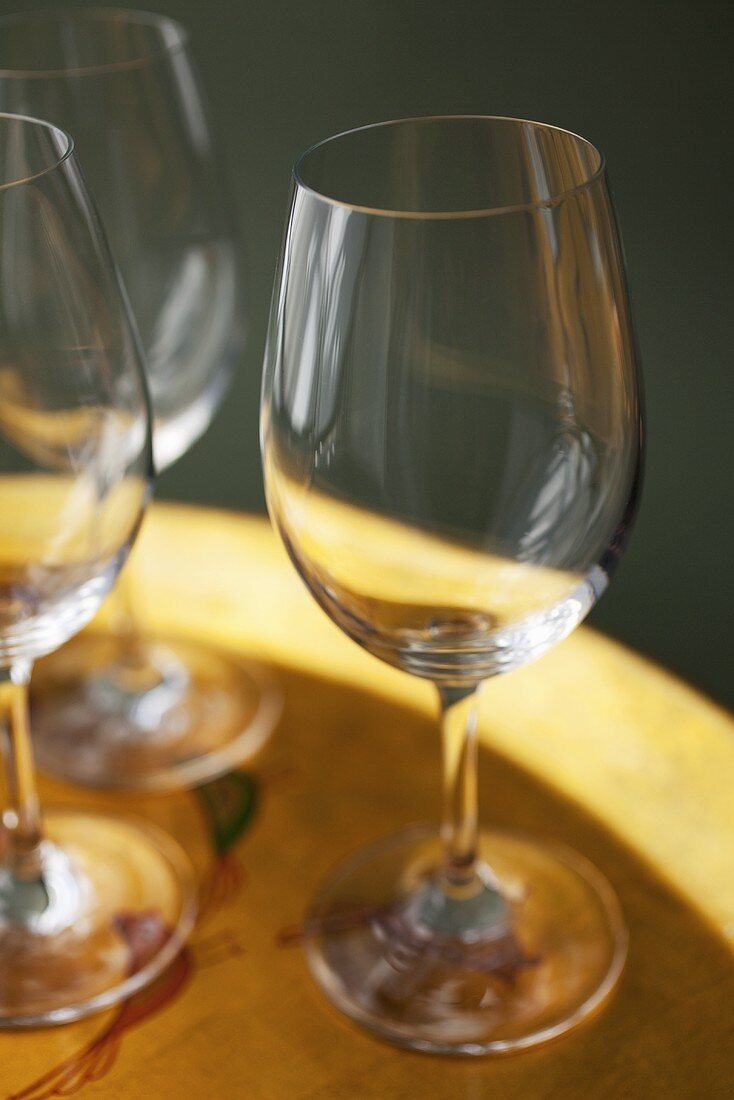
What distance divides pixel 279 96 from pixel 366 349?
26.7 inches

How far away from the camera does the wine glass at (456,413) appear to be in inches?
12.8

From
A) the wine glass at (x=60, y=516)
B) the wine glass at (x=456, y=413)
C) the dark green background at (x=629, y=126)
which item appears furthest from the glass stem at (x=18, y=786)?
the dark green background at (x=629, y=126)

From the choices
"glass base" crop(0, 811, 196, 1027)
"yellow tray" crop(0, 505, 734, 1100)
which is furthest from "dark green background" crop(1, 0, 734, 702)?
"glass base" crop(0, 811, 196, 1027)

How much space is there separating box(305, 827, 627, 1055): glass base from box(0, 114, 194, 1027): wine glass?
0.05 m

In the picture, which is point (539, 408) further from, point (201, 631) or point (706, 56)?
point (706, 56)

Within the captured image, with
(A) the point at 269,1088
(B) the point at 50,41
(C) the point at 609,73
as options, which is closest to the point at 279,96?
(C) the point at 609,73

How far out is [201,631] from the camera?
61 centimetres

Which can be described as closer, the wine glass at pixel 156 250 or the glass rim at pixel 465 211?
the glass rim at pixel 465 211

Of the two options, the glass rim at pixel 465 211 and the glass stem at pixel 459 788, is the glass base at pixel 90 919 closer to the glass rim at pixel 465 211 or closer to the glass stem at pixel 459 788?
the glass stem at pixel 459 788

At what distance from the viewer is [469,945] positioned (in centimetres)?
43

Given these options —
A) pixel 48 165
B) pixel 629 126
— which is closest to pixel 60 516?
pixel 48 165

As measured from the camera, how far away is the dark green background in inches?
30.2

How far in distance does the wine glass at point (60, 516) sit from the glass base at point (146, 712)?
0.05 m

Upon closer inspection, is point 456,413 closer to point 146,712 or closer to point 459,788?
point 459,788
